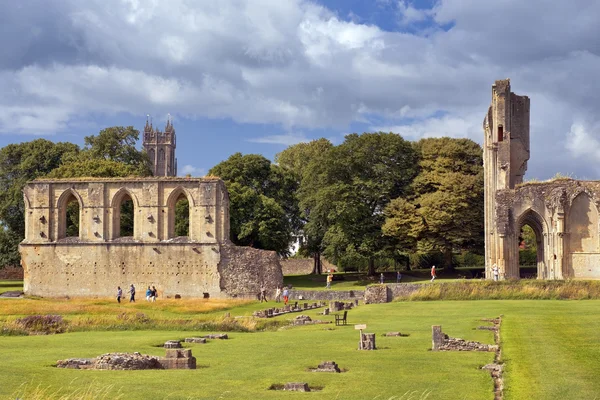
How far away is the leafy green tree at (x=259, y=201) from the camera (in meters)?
60.5

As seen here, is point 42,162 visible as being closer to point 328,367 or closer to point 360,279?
point 360,279

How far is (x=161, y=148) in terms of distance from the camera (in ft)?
522

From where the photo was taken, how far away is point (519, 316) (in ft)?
91.6

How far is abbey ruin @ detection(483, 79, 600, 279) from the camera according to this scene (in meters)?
47.7

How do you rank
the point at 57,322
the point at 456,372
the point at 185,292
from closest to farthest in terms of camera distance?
the point at 456,372 < the point at 57,322 < the point at 185,292

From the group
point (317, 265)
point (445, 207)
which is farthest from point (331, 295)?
point (317, 265)

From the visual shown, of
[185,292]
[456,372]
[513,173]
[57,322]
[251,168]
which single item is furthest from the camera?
[251,168]

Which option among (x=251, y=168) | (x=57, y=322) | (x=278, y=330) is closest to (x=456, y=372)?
(x=278, y=330)

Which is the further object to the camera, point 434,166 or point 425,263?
point 425,263

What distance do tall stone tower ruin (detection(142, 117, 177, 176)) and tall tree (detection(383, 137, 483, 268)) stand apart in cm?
10422

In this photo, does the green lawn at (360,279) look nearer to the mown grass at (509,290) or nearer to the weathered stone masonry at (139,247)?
the weathered stone masonry at (139,247)

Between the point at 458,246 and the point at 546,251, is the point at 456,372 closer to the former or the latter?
the point at 546,251

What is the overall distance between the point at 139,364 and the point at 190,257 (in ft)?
106

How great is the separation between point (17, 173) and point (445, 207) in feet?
115
